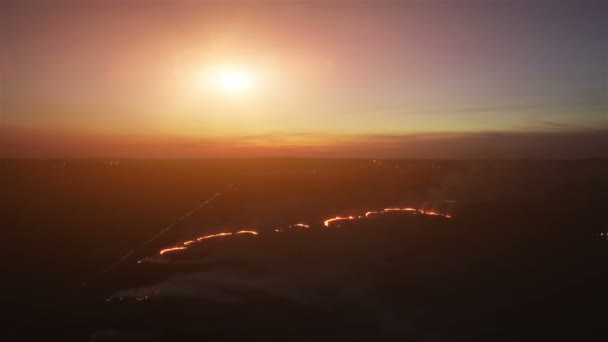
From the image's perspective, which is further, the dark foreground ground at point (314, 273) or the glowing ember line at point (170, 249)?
the glowing ember line at point (170, 249)

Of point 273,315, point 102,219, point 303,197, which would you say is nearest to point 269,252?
point 273,315

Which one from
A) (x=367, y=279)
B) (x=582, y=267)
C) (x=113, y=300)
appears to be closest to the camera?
(x=113, y=300)

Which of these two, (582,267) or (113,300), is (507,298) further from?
(113,300)

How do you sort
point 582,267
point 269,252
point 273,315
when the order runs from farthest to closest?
point 269,252 → point 582,267 → point 273,315

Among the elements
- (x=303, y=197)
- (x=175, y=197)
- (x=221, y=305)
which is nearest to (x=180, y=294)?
(x=221, y=305)

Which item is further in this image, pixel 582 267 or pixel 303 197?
pixel 303 197

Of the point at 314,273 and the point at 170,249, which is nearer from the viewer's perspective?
the point at 314,273

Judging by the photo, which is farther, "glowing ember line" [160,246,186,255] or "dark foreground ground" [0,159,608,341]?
"glowing ember line" [160,246,186,255]
